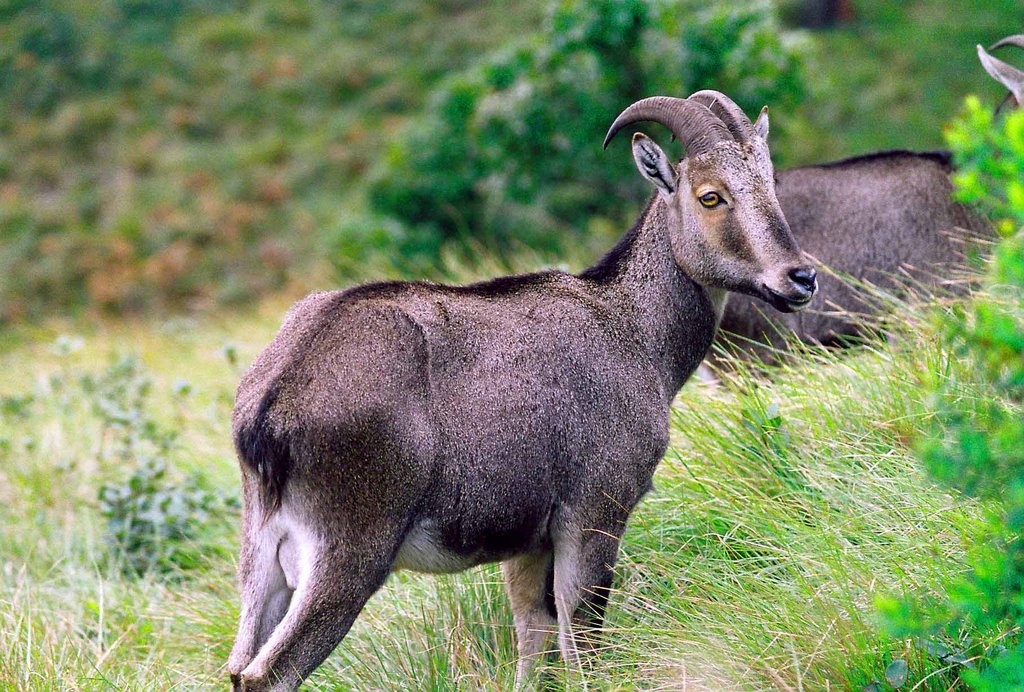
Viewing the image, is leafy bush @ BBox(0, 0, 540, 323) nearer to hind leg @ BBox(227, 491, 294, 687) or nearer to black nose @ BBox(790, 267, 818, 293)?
black nose @ BBox(790, 267, 818, 293)

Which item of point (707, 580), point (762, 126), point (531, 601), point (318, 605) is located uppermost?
point (762, 126)

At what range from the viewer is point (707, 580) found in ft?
16.2

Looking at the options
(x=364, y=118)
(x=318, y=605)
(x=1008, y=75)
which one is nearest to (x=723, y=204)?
(x=318, y=605)

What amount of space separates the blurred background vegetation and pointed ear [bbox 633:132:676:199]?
611 cm

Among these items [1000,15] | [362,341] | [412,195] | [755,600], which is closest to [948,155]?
[755,600]

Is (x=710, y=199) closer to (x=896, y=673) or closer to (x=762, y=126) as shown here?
(x=762, y=126)

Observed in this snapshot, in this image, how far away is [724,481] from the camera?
5.59 m

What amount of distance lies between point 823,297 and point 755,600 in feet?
9.88

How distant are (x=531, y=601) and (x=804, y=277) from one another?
1.84m

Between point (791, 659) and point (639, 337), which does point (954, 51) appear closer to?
point (639, 337)

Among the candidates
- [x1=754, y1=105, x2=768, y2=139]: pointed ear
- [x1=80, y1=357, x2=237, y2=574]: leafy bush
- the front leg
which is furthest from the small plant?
[x1=754, y1=105, x2=768, y2=139]: pointed ear

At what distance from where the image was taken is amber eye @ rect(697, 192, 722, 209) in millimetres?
5184

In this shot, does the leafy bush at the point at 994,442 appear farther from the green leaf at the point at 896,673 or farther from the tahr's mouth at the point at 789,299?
the tahr's mouth at the point at 789,299

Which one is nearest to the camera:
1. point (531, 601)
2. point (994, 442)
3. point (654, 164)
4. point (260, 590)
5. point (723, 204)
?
point (994, 442)
